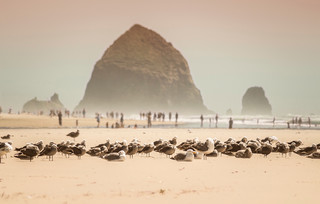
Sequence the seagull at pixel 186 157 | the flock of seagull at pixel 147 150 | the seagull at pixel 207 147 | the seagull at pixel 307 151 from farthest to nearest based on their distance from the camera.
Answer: the seagull at pixel 307 151 < the seagull at pixel 207 147 < the seagull at pixel 186 157 < the flock of seagull at pixel 147 150

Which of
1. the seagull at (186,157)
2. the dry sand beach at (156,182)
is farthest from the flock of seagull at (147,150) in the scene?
the dry sand beach at (156,182)

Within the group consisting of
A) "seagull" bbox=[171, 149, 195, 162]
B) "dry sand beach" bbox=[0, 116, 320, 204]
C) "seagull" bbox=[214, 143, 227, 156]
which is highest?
"seagull" bbox=[214, 143, 227, 156]

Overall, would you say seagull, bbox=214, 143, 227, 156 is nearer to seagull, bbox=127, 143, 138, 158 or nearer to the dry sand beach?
the dry sand beach

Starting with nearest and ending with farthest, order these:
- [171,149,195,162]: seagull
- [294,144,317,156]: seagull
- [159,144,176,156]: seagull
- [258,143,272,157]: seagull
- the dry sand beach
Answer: the dry sand beach → [171,149,195,162]: seagull → [159,144,176,156]: seagull → [258,143,272,157]: seagull → [294,144,317,156]: seagull

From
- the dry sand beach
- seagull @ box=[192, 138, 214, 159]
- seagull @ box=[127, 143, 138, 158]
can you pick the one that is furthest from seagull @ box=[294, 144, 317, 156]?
seagull @ box=[127, 143, 138, 158]

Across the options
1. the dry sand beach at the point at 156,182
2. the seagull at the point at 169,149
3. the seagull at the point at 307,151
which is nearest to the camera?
the dry sand beach at the point at 156,182

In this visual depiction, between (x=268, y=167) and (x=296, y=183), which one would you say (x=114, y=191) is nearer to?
(x=296, y=183)

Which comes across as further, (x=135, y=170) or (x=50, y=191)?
(x=135, y=170)

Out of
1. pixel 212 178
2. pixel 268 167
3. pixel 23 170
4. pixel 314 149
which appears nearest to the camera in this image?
pixel 212 178

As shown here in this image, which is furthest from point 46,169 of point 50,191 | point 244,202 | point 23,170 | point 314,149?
point 314,149

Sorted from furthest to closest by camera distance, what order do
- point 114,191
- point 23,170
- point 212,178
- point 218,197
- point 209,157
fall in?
point 209,157 < point 23,170 < point 212,178 < point 114,191 < point 218,197

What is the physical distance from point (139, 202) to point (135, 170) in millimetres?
4395

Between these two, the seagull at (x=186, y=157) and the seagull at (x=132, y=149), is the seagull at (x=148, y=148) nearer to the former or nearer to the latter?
the seagull at (x=132, y=149)

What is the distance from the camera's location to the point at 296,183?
9.70 meters
